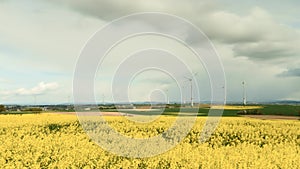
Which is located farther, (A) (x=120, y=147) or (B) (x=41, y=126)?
(B) (x=41, y=126)

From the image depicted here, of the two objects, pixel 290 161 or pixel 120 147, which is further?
pixel 120 147

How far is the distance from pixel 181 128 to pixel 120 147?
8.32 m

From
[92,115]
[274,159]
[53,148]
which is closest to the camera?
[274,159]

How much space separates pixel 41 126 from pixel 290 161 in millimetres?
17893

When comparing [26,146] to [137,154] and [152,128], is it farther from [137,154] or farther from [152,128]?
[152,128]

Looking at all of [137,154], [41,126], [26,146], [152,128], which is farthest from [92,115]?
[137,154]

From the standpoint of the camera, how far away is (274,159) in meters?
11.0

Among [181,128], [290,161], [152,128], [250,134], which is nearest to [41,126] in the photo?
[152,128]

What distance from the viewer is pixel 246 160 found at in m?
10.6

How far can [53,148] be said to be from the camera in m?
13.6

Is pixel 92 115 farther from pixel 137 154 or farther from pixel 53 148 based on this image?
pixel 137 154

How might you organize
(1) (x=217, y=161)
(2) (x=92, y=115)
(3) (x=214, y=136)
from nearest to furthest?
(1) (x=217, y=161) → (3) (x=214, y=136) → (2) (x=92, y=115)

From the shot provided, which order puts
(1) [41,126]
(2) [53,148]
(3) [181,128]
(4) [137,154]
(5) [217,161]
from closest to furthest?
1. (5) [217,161]
2. (4) [137,154]
3. (2) [53,148]
4. (3) [181,128]
5. (1) [41,126]

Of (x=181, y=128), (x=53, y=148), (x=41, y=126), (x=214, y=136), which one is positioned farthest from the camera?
(x=41, y=126)
